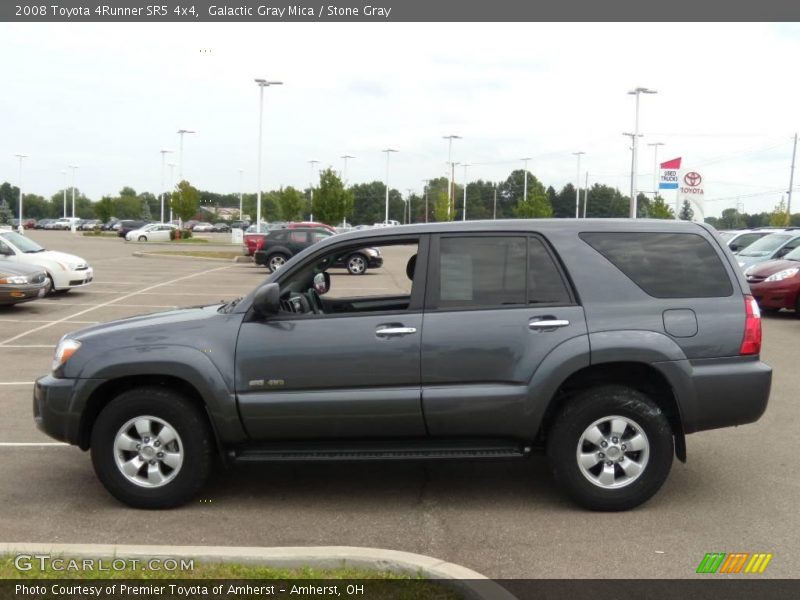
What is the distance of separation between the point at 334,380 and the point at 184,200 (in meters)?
66.8

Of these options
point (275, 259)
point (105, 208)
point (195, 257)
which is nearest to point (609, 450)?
point (275, 259)

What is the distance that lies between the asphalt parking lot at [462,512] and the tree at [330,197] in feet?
152

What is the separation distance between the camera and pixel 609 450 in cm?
546

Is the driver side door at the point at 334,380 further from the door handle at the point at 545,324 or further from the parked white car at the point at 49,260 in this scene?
the parked white car at the point at 49,260

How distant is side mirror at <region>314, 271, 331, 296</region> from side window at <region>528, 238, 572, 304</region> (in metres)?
1.53

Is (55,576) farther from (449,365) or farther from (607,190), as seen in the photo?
(607,190)

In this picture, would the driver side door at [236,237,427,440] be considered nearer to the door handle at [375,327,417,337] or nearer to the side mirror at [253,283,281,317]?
the door handle at [375,327,417,337]

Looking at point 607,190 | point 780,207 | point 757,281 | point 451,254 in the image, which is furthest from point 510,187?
point 451,254

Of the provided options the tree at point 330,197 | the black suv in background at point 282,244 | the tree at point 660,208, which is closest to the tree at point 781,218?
the tree at point 660,208

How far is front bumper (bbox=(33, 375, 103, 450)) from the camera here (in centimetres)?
552

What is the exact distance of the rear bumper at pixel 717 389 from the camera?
17.9 feet

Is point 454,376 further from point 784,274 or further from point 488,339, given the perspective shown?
point 784,274

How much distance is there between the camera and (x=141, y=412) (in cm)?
548

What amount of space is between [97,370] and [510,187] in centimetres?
8044
